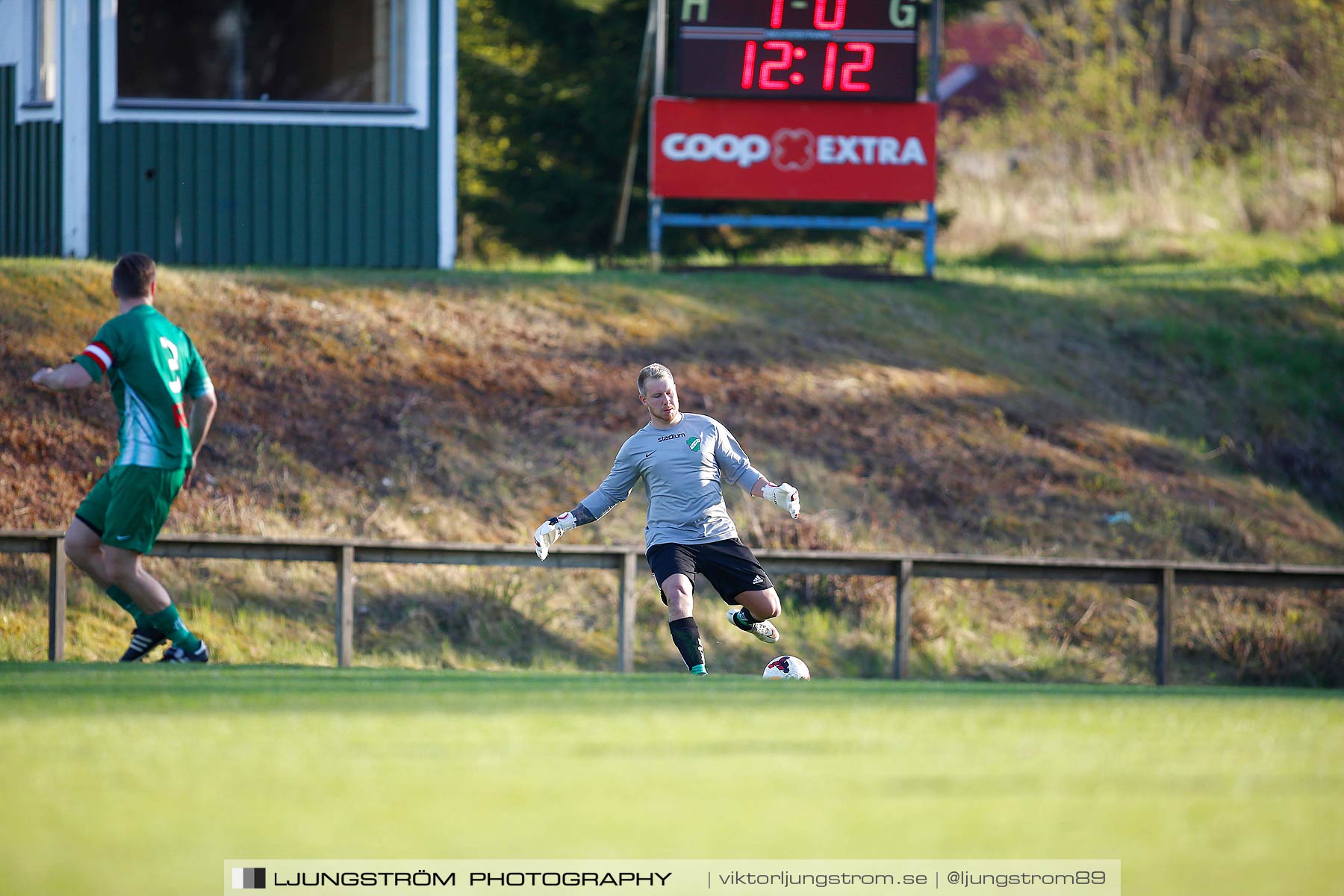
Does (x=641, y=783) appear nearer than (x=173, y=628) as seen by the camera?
Yes

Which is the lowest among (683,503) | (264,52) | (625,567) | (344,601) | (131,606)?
(344,601)

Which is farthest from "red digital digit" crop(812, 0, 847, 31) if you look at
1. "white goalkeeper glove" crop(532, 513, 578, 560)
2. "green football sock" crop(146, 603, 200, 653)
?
"green football sock" crop(146, 603, 200, 653)

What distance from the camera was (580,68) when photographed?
25359 mm

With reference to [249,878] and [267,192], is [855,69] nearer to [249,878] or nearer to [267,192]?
[267,192]

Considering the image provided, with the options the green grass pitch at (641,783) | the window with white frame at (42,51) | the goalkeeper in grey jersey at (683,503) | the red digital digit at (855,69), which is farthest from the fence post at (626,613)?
the window with white frame at (42,51)

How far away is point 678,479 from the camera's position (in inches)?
379

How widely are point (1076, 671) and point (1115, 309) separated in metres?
8.60

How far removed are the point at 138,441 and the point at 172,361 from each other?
465mm

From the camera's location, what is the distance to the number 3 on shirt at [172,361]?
29.1 ft

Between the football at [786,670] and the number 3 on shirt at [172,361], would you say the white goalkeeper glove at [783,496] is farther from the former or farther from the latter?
the number 3 on shirt at [172,361]

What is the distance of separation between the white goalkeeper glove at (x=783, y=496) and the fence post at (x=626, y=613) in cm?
273

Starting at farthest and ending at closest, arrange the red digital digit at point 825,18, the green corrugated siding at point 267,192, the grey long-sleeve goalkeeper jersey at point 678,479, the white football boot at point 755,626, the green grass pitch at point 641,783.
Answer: the red digital digit at point 825,18 → the green corrugated siding at point 267,192 → the white football boot at point 755,626 → the grey long-sleeve goalkeeper jersey at point 678,479 → the green grass pitch at point 641,783

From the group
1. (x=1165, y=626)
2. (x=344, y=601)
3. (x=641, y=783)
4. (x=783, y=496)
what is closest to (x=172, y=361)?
(x=344, y=601)

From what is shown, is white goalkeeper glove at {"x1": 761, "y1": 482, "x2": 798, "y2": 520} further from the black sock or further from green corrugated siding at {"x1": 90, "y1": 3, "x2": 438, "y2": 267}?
green corrugated siding at {"x1": 90, "y1": 3, "x2": 438, "y2": 267}
